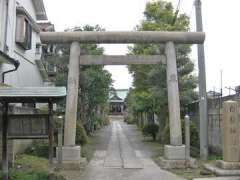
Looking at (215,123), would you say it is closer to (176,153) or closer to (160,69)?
(176,153)

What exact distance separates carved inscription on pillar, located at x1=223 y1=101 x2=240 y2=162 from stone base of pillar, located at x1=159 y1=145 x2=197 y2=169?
73.2 inches

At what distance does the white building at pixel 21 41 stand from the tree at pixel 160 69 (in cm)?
655

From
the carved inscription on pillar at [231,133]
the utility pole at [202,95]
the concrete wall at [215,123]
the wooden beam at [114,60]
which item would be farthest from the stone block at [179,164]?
the wooden beam at [114,60]

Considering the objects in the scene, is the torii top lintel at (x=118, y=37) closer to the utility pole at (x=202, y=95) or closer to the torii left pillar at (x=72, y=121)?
the torii left pillar at (x=72, y=121)

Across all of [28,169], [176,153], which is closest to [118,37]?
[176,153]

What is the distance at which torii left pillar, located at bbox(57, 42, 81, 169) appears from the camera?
15.2 metres

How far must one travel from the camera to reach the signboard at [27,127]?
10867 mm

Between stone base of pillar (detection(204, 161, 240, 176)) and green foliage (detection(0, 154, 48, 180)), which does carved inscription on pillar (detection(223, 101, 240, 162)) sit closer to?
stone base of pillar (detection(204, 161, 240, 176))

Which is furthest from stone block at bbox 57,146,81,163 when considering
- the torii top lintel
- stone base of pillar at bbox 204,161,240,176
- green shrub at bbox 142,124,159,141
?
green shrub at bbox 142,124,159,141

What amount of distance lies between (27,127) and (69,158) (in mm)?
4609

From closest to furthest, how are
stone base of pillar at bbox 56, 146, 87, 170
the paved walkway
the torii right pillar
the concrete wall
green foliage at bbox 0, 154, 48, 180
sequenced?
green foliage at bbox 0, 154, 48, 180 < the paved walkway < stone base of pillar at bbox 56, 146, 87, 170 < the torii right pillar < the concrete wall

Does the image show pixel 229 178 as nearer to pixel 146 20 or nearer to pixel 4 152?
pixel 4 152

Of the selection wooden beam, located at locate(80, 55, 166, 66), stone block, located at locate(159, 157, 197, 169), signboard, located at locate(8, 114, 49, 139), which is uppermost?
wooden beam, located at locate(80, 55, 166, 66)

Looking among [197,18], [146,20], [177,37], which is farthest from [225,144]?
[146,20]
